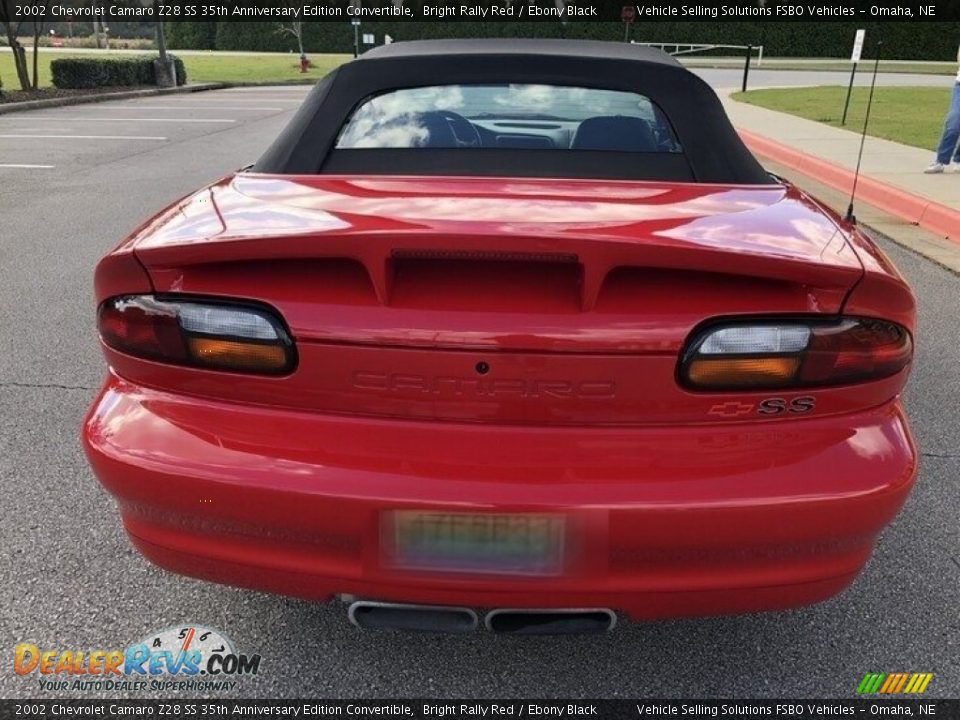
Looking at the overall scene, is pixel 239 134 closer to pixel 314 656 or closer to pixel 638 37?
pixel 314 656

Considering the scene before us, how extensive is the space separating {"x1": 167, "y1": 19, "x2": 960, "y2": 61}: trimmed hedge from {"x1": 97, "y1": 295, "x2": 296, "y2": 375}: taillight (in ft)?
148

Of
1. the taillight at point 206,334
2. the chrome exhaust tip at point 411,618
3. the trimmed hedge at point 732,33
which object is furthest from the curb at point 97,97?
the trimmed hedge at point 732,33

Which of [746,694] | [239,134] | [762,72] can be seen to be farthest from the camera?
[762,72]

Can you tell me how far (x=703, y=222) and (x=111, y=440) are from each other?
52.7 inches

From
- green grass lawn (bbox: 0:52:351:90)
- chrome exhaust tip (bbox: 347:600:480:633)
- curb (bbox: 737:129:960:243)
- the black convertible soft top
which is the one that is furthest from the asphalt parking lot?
green grass lawn (bbox: 0:52:351:90)

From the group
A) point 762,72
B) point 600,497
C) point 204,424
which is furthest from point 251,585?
point 762,72

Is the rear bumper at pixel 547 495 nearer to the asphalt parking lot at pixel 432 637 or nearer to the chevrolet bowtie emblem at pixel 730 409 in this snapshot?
the chevrolet bowtie emblem at pixel 730 409

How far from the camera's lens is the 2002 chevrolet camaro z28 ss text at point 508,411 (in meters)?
1.51

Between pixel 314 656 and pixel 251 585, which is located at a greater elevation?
pixel 251 585

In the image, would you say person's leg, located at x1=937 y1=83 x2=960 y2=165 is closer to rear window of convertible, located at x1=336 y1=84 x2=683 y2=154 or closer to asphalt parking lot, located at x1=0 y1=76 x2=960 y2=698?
asphalt parking lot, located at x1=0 y1=76 x2=960 y2=698

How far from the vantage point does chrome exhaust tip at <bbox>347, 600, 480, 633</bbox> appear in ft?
5.44

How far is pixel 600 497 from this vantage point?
1491 millimetres

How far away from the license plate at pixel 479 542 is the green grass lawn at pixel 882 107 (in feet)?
37.0

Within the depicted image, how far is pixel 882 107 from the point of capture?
1677cm
